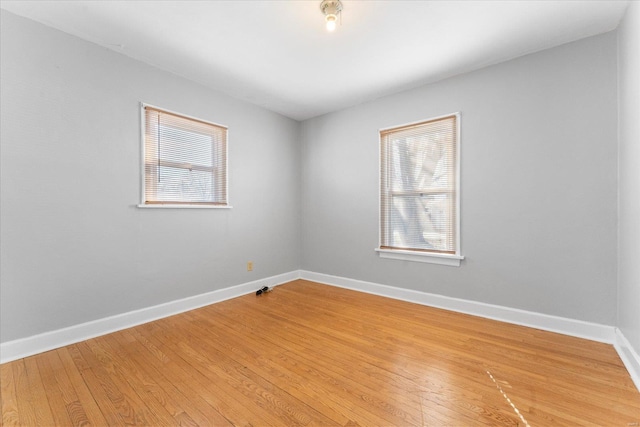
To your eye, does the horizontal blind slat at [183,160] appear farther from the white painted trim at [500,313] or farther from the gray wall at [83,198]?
the white painted trim at [500,313]

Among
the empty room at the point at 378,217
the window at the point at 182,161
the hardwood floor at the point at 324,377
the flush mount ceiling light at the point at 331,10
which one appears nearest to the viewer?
the hardwood floor at the point at 324,377

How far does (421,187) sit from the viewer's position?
3.17 metres

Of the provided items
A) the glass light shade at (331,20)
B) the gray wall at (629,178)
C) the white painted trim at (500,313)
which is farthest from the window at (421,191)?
the glass light shade at (331,20)

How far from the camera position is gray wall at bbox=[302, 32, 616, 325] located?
7.23 feet

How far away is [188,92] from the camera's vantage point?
2953 mm

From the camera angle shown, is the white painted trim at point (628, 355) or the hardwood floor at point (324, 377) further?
the white painted trim at point (628, 355)

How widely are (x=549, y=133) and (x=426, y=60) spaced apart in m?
1.32

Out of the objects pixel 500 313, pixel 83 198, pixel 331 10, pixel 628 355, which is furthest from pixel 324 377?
pixel 331 10

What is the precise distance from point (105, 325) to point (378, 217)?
3.09m

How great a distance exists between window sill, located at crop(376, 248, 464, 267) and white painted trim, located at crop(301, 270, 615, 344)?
39 cm

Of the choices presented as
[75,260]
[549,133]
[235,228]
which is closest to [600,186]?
[549,133]

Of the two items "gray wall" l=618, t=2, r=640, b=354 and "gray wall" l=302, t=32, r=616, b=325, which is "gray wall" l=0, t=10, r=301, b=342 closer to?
"gray wall" l=302, t=32, r=616, b=325

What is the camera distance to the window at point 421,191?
9.68ft

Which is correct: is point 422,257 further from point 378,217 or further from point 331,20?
point 331,20
